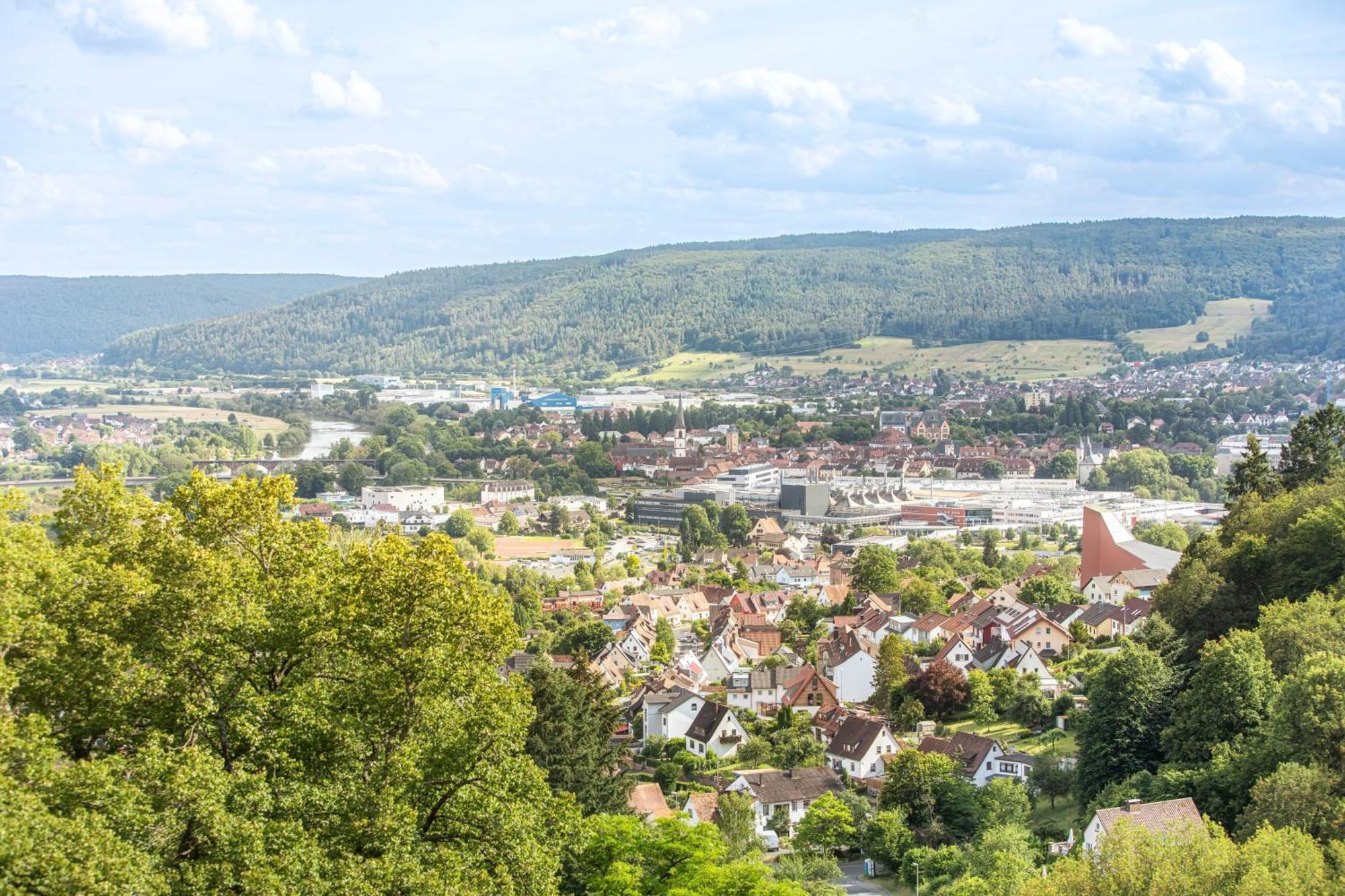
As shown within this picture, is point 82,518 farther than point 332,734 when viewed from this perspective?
Yes

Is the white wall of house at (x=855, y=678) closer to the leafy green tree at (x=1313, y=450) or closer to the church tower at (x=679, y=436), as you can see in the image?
the leafy green tree at (x=1313, y=450)

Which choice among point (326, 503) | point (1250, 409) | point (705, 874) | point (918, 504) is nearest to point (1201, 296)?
point (1250, 409)

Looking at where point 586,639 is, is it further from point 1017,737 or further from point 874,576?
point 1017,737

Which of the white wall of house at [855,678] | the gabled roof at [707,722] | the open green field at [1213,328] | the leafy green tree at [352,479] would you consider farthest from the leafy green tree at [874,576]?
the open green field at [1213,328]

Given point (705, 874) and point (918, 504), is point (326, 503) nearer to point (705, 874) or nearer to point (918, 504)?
point (918, 504)

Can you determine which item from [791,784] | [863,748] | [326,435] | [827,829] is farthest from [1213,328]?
[827,829]

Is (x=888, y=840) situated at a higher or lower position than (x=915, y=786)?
lower

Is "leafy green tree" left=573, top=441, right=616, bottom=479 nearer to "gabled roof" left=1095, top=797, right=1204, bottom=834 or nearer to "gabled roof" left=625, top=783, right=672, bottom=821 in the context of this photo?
"gabled roof" left=625, top=783, right=672, bottom=821
